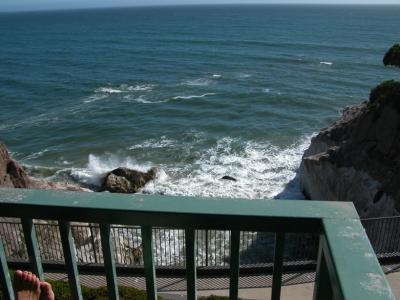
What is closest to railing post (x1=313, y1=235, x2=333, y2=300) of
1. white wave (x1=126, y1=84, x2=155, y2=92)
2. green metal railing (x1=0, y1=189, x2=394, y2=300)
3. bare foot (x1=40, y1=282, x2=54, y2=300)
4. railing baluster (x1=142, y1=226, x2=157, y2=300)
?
green metal railing (x1=0, y1=189, x2=394, y2=300)

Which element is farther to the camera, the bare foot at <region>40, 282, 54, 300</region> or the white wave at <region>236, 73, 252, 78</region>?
the white wave at <region>236, 73, 252, 78</region>

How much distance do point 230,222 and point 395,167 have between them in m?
20.1

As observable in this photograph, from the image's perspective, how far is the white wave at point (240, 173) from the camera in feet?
107

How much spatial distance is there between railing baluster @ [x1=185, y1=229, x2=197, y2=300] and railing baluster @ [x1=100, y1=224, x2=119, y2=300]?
1.64 feet

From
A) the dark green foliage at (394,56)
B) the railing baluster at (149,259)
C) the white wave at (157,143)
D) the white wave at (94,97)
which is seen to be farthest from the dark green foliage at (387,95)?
the white wave at (94,97)

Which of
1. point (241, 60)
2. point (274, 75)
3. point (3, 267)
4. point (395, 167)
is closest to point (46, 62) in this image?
point (241, 60)

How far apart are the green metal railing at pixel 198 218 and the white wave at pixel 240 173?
1107 inches

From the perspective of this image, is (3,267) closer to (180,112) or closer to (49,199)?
(49,199)

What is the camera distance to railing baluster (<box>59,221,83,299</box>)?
9.49ft

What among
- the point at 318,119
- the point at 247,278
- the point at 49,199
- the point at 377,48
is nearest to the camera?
the point at 49,199

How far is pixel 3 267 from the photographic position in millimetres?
3074

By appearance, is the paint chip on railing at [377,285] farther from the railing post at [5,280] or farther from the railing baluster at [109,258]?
the railing post at [5,280]

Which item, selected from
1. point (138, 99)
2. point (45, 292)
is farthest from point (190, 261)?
point (138, 99)

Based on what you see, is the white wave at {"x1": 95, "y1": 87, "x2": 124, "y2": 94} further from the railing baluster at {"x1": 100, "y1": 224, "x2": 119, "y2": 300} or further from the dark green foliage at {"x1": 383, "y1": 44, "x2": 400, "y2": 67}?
the railing baluster at {"x1": 100, "y1": 224, "x2": 119, "y2": 300}
